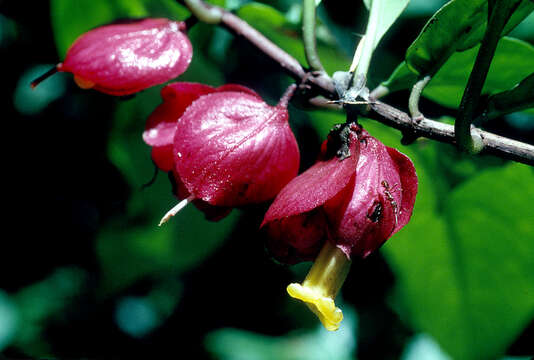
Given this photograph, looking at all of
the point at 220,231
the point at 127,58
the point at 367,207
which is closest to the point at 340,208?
the point at 367,207

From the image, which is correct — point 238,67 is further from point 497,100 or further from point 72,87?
point 497,100

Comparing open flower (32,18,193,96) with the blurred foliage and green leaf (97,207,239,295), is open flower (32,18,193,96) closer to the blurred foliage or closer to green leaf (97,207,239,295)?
the blurred foliage

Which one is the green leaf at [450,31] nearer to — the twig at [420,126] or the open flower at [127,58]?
the twig at [420,126]

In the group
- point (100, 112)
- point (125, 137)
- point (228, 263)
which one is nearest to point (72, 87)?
point (100, 112)

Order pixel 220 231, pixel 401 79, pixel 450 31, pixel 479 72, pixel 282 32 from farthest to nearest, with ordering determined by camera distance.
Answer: pixel 220 231 < pixel 282 32 < pixel 401 79 < pixel 450 31 < pixel 479 72

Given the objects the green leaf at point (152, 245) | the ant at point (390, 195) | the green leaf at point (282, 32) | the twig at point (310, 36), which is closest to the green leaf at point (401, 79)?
the twig at point (310, 36)

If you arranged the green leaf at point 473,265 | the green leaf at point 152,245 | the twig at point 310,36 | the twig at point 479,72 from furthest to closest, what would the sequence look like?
the green leaf at point 152,245 → the green leaf at point 473,265 → the twig at point 310,36 → the twig at point 479,72

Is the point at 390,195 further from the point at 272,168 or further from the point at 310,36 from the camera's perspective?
the point at 310,36
